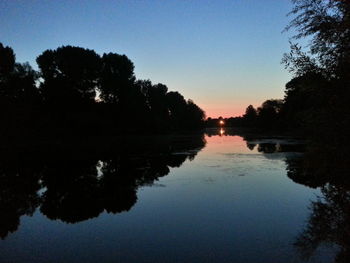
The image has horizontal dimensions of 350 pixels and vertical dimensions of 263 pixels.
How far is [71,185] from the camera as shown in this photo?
17.3 m

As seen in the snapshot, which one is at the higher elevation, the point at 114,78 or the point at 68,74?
the point at 114,78

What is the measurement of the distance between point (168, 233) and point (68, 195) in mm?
7313

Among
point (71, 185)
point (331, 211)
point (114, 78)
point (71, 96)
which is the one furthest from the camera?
point (114, 78)

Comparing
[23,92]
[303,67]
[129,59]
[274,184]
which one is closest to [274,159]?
[274,184]

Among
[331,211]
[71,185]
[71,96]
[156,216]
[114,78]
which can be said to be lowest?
[156,216]

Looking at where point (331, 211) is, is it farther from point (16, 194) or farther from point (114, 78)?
point (114, 78)

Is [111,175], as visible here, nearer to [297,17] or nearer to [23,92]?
[297,17]

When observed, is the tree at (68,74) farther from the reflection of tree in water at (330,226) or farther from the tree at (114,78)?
the reflection of tree in water at (330,226)

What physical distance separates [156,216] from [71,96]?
5255 centimetres

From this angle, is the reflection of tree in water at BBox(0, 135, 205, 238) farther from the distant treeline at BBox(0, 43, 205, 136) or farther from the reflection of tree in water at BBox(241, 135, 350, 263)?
the distant treeline at BBox(0, 43, 205, 136)

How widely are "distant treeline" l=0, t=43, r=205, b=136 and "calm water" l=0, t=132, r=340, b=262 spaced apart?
105ft

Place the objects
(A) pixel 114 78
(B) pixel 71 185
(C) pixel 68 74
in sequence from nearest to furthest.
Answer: (B) pixel 71 185 < (C) pixel 68 74 < (A) pixel 114 78

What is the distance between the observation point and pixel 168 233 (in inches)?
381

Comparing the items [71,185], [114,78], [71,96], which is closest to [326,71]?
[71,185]
